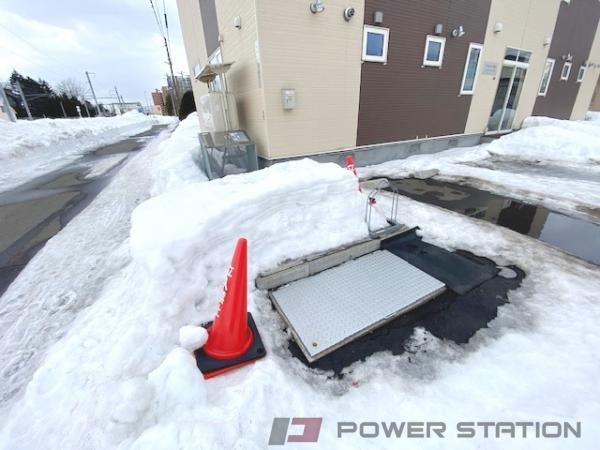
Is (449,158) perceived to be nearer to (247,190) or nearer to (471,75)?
(471,75)

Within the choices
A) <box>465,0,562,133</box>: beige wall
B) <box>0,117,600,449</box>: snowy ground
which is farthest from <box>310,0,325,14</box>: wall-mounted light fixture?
<box>465,0,562,133</box>: beige wall

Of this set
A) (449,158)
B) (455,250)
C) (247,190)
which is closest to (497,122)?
(449,158)

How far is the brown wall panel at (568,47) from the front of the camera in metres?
11.3

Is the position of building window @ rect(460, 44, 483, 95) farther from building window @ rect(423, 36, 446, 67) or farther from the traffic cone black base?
the traffic cone black base

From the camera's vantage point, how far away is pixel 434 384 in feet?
6.04

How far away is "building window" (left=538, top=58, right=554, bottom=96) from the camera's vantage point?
37.7 ft

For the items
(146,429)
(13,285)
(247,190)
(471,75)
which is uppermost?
(471,75)

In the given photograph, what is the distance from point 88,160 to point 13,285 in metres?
9.89

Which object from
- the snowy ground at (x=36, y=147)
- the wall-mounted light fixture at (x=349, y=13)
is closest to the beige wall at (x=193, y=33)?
the snowy ground at (x=36, y=147)

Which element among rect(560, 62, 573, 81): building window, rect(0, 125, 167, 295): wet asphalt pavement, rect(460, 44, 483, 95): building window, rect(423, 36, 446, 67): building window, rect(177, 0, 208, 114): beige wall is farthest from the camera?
rect(560, 62, 573, 81): building window

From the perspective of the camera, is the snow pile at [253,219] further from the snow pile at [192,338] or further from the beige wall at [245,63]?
the beige wall at [245,63]

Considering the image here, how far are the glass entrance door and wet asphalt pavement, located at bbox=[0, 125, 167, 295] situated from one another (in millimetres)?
14428

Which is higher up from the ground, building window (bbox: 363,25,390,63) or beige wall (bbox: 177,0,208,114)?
beige wall (bbox: 177,0,208,114)

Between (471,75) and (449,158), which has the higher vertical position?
(471,75)
